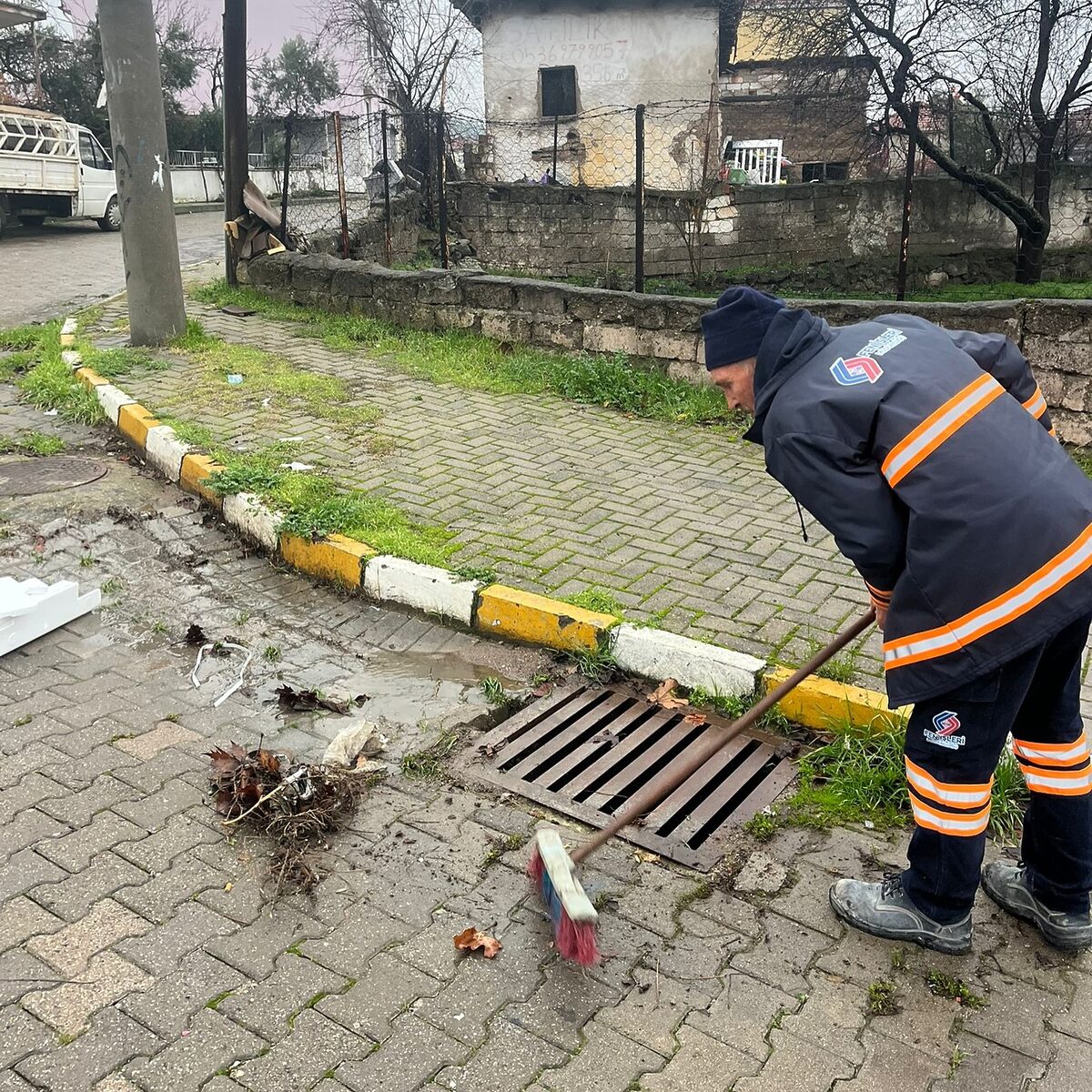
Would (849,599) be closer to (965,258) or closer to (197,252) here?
(965,258)

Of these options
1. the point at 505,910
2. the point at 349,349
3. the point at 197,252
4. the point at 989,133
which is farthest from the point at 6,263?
the point at 505,910

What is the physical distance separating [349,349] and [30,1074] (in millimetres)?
7537

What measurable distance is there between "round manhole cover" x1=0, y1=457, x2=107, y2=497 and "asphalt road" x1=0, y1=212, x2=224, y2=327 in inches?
219

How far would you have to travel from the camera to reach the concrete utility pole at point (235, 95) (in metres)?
11.0

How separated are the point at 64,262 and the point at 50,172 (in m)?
4.92

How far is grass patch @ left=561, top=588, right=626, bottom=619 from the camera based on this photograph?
4.37 metres

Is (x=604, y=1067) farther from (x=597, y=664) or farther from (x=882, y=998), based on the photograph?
(x=597, y=664)

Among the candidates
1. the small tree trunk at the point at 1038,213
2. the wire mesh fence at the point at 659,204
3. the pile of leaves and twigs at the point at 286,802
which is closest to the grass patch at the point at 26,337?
the wire mesh fence at the point at 659,204

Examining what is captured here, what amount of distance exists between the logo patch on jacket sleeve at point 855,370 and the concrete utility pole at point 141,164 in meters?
7.36

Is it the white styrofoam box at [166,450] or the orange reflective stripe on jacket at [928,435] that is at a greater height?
the orange reflective stripe on jacket at [928,435]

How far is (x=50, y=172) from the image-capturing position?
64.1 feet

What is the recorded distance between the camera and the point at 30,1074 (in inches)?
91.7

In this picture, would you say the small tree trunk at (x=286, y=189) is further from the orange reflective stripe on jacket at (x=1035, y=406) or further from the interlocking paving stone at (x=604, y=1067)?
the interlocking paving stone at (x=604, y=1067)

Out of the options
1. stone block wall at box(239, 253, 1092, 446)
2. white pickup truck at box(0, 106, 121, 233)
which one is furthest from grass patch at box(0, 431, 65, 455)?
white pickup truck at box(0, 106, 121, 233)
